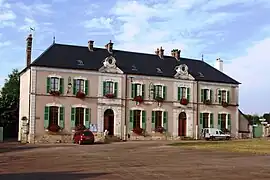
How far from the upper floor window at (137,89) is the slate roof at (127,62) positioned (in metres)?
1.23

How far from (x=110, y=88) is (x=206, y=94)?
459 inches

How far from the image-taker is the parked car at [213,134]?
4797 centimetres

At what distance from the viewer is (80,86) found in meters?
43.5

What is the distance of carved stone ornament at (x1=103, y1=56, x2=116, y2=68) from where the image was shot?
147 feet

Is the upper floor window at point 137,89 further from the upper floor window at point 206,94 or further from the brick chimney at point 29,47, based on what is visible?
the brick chimney at point 29,47

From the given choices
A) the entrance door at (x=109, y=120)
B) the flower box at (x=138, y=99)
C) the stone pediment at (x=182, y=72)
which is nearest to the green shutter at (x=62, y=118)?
the entrance door at (x=109, y=120)

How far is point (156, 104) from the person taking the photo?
46.8 meters

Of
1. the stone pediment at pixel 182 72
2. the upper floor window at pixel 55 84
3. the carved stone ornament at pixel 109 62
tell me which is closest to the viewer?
the upper floor window at pixel 55 84

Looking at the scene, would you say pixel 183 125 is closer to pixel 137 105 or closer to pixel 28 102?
pixel 137 105

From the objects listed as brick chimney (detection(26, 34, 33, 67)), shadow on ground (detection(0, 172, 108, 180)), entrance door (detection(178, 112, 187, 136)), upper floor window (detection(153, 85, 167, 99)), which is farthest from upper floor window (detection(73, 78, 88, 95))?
shadow on ground (detection(0, 172, 108, 180))

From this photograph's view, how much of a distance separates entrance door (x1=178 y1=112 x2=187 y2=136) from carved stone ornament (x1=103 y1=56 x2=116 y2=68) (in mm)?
9349

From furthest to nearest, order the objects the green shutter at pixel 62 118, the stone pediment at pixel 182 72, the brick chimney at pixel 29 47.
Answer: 1. the stone pediment at pixel 182 72
2. the brick chimney at pixel 29 47
3. the green shutter at pixel 62 118

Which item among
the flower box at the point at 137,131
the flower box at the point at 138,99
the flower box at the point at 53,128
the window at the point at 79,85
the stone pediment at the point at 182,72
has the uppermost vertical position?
the stone pediment at the point at 182,72

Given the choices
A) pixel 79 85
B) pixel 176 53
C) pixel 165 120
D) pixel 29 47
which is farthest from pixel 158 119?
pixel 29 47
